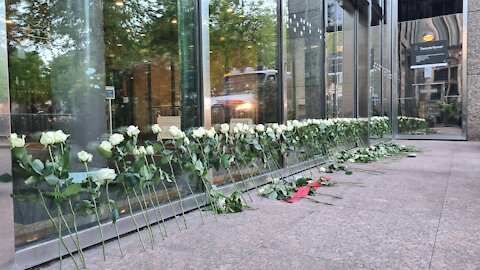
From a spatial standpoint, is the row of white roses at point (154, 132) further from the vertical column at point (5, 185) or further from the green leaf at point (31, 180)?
the green leaf at point (31, 180)

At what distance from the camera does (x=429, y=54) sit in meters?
12.0

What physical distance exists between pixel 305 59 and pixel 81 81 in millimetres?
3614

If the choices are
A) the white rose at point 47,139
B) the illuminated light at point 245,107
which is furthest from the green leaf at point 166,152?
the illuminated light at point 245,107

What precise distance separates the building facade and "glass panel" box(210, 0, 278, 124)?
1 cm

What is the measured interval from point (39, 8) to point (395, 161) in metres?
5.65

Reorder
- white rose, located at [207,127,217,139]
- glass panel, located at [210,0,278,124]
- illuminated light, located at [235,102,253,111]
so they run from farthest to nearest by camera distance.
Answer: illuminated light, located at [235,102,253,111], glass panel, located at [210,0,278,124], white rose, located at [207,127,217,139]

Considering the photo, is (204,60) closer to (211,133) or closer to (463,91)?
(211,133)

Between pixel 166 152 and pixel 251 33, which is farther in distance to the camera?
pixel 251 33

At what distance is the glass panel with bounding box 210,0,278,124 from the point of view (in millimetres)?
4352

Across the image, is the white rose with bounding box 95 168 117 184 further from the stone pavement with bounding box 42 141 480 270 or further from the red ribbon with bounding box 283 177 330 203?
the red ribbon with bounding box 283 177 330 203

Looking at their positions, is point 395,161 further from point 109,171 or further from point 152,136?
point 109,171

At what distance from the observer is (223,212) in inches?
124

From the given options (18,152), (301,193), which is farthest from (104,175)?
(301,193)

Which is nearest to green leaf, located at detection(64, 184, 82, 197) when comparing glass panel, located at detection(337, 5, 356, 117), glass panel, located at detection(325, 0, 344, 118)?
glass panel, located at detection(325, 0, 344, 118)
